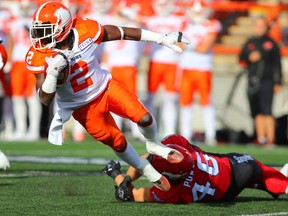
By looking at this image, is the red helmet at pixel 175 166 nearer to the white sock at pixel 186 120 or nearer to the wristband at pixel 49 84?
the wristband at pixel 49 84

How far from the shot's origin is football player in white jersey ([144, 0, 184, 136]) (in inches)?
544

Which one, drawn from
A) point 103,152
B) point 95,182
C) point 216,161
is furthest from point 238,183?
point 103,152

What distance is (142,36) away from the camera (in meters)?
6.80

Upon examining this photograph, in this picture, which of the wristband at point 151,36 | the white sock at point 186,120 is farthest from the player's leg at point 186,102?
the wristband at point 151,36

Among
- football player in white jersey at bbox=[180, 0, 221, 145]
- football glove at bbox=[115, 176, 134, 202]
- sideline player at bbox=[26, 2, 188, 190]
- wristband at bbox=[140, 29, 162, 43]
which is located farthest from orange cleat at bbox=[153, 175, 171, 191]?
football player in white jersey at bbox=[180, 0, 221, 145]

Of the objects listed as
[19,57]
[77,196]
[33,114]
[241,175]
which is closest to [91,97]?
[77,196]

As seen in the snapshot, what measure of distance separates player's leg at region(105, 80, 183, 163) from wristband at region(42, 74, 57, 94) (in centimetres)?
66

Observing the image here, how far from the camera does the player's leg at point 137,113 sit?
6137 mm

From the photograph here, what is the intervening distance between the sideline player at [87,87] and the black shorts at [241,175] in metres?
0.52

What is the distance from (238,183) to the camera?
20.6 ft

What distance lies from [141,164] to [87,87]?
27.6 inches

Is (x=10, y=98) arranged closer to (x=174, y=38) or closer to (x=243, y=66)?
(x=243, y=66)

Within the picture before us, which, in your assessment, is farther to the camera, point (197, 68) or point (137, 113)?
point (197, 68)

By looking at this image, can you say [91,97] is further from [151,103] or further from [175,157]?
[151,103]
